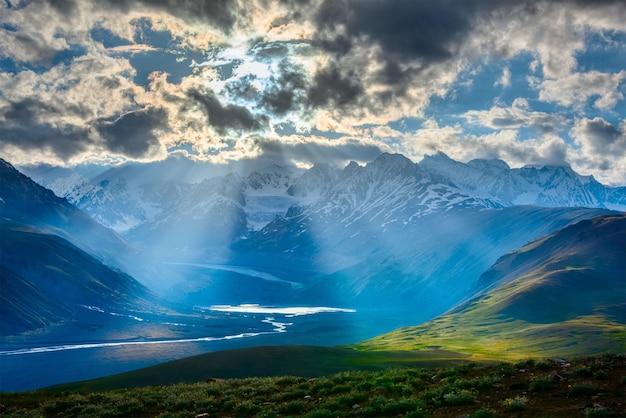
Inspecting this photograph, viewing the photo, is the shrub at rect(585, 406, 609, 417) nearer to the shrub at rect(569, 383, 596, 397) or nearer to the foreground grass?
the foreground grass

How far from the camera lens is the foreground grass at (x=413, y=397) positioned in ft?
75.5

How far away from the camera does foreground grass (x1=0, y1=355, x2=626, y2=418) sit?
23.0 meters

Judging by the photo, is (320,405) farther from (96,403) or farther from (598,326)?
(598,326)

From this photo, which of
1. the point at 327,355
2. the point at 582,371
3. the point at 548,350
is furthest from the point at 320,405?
the point at 548,350

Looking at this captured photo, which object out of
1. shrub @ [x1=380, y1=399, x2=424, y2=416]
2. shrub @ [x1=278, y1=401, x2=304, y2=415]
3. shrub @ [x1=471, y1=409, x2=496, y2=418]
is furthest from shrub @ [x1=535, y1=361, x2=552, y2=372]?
shrub @ [x1=278, y1=401, x2=304, y2=415]

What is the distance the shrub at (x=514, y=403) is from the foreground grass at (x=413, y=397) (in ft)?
0.13

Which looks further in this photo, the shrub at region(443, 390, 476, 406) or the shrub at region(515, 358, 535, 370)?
the shrub at region(515, 358, 535, 370)

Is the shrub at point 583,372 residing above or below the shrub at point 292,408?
above

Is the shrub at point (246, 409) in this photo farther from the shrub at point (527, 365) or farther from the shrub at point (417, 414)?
the shrub at point (527, 365)

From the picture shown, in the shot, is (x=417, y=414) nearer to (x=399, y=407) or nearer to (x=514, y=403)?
(x=399, y=407)

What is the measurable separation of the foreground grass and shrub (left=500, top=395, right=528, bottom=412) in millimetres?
40

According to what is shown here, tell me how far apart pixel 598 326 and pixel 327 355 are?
5265 inches

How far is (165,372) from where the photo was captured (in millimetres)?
82062

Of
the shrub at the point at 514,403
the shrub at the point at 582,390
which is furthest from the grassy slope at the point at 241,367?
the shrub at the point at 582,390
